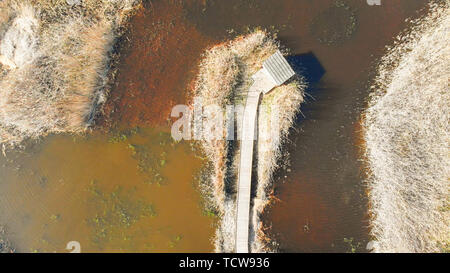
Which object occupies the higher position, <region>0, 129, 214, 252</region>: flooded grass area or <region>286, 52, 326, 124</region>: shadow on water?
<region>286, 52, 326, 124</region>: shadow on water

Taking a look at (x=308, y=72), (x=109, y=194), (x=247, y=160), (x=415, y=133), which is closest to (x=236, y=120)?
(x=247, y=160)

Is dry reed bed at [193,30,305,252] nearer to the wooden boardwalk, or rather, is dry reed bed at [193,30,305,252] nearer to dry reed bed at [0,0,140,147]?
the wooden boardwalk

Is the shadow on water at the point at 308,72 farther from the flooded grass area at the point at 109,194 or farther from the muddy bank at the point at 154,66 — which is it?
the flooded grass area at the point at 109,194

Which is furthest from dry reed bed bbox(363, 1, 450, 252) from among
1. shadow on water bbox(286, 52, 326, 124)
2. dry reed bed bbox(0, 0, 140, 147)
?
dry reed bed bbox(0, 0, 140, 147)

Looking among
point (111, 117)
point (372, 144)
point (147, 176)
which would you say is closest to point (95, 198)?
point (147, 176)

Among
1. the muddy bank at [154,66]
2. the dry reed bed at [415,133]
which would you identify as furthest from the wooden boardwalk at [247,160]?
the dry reed bed at [415,133]

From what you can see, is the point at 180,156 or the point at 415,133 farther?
the point at 180,156

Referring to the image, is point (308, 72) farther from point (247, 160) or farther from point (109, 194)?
point (109, 194)
